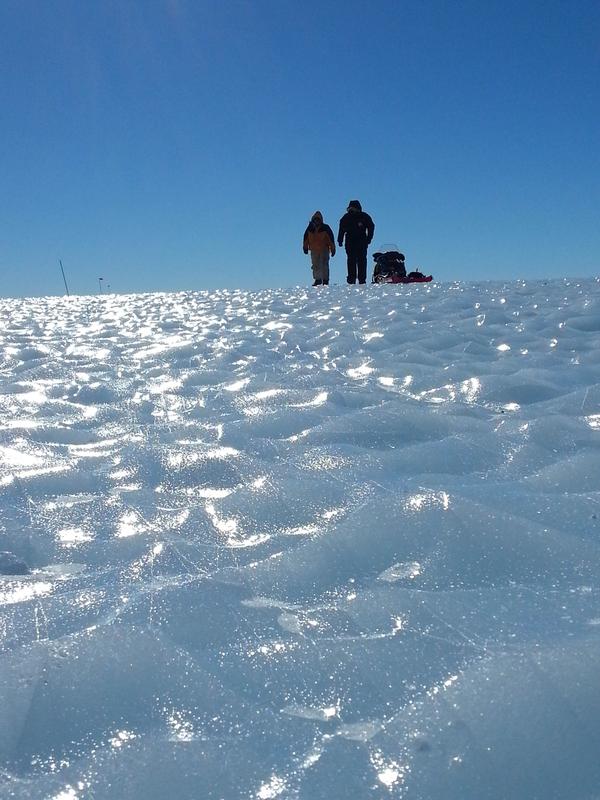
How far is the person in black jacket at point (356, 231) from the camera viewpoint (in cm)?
1343

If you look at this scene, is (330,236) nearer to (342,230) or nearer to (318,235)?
(318,235)

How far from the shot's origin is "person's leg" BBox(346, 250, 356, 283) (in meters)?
14.0

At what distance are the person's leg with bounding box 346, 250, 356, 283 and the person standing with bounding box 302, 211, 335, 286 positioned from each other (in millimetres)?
450

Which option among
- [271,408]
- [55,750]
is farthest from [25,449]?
[55,750]

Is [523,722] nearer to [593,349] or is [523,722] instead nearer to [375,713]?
[375,713]

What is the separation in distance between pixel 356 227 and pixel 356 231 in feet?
0.27

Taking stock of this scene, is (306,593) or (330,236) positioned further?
(330,236)

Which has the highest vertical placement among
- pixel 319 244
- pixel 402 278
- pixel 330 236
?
pixel 330 236

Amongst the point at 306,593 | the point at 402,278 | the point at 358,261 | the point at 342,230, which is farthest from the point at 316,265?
the point at 306,593

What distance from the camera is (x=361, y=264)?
46.5 ft

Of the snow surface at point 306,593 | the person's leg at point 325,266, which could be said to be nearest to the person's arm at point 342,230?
the person's leg at point 325,266

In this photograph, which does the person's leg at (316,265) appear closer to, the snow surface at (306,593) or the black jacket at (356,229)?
the black jacket at (356,229)

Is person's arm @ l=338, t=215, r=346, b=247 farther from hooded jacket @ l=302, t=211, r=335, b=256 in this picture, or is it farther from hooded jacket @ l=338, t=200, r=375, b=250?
hooded jacket @ l=302, t=211, r=335, b=256

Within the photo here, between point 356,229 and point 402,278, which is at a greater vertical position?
point 356,229
